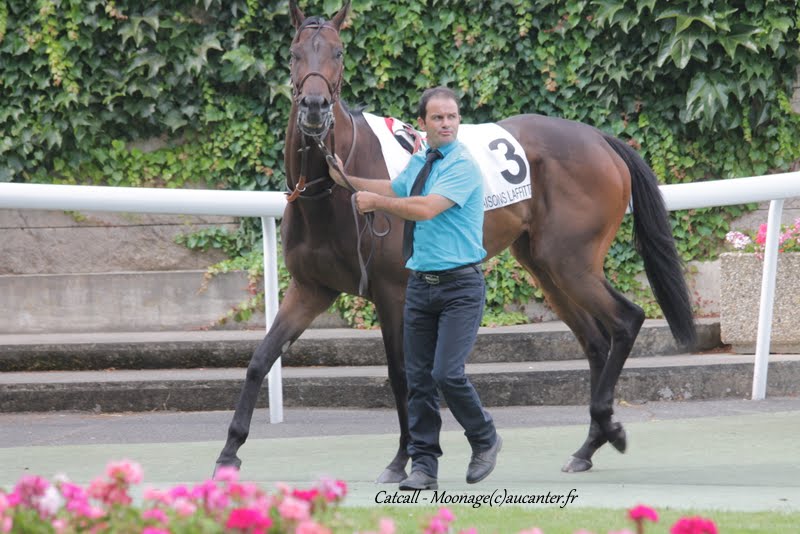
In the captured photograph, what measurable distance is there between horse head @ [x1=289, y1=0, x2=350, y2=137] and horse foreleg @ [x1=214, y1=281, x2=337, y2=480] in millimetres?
739

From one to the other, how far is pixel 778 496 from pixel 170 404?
3.89 metres

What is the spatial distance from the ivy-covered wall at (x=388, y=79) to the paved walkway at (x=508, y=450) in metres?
2.81

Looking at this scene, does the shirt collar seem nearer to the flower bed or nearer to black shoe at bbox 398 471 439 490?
black shoe at bbox 398 471 439 490

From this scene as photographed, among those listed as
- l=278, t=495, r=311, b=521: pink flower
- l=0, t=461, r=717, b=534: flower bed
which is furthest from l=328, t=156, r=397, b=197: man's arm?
l=278, t=495, r=311, b=521: pink flower

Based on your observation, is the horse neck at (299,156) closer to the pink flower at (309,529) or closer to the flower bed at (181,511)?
the flower bed at (181,511)

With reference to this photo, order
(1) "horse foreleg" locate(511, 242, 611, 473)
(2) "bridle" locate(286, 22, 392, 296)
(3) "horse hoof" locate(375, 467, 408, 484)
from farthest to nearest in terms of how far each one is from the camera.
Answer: (1) "horse foreleg" locate(511, 242, 611, 473) → (2) "bridle" locate(286, 22, 392, 296) → (3) "horse hoof" locate(375, 467, 408, 484)

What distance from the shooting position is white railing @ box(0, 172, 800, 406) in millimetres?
5609

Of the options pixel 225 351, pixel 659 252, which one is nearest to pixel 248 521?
pixel 659 252

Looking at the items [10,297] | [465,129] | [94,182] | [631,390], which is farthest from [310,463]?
[94,182]

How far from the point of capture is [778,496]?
12.9 ft

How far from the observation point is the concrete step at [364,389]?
6734mm

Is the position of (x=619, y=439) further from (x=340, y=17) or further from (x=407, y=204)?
(x=340, y=17)

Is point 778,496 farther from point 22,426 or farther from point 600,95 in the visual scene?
point 600,95

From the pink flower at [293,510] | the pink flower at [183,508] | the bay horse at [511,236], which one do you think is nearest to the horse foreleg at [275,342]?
the bay horse at [511,236]
